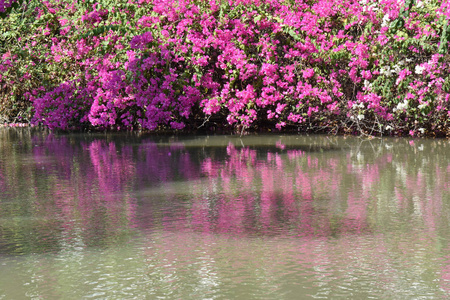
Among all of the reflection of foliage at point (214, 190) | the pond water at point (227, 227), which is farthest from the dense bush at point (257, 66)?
the pond water at point (227, 227)

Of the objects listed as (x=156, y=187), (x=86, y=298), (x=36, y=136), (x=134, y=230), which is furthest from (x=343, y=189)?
(x=36, y=136)

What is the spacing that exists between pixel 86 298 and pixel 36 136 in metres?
15.4

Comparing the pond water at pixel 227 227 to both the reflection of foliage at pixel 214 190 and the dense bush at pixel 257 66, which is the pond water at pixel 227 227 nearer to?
the reflection of foliage at pixel 214 190

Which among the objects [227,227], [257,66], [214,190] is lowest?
[227,227]

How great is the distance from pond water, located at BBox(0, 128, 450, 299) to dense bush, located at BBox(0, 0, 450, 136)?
4.40 meters

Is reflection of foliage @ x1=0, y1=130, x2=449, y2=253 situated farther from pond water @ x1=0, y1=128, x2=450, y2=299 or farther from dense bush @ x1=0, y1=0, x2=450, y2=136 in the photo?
dense bush @ x1=0, y1=0, x2=450, y2=136

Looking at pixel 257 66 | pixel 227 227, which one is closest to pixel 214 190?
pixel 227 227

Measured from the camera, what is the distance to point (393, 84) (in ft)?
58.5

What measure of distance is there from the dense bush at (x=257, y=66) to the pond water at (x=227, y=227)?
440cm

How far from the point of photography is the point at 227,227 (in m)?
7.11

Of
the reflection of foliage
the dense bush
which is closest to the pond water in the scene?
the reflection of foliage

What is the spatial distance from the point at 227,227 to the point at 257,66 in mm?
12349

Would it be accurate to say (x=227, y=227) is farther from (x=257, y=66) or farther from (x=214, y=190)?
(x=257, y=66)

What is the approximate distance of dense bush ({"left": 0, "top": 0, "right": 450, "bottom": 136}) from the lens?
56.9ft
